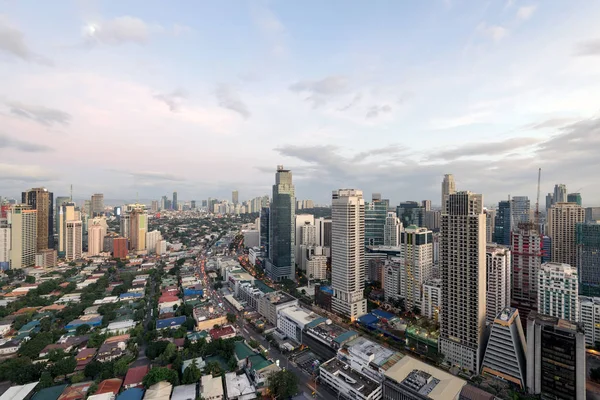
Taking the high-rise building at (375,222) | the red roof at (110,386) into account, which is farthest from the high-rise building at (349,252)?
the high-rise building at (375,222)

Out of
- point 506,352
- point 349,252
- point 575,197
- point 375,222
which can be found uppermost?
point 575,197

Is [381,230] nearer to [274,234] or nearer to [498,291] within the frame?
[274,234]

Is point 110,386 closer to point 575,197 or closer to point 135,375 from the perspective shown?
point 135,375

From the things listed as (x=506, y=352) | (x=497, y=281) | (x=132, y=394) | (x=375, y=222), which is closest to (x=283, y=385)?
(x=132, y=394)

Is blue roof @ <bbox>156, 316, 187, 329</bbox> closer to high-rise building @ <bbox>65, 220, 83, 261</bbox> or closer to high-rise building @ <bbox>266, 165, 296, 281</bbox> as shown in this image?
high-rise building @ <bbox>266, 165, 296, 281</bbox>

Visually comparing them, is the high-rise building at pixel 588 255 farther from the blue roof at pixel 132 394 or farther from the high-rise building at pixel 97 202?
the high-rise building at pixel 97 202

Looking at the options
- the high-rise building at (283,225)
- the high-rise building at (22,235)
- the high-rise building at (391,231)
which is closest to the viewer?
the high-rise building at (283,225)

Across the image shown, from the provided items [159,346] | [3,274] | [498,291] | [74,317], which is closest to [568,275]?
[498,291]

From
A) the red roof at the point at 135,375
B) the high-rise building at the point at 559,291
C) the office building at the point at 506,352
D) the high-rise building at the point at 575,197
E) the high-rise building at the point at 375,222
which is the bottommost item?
→ the red roof at the point at 135,375
